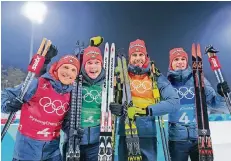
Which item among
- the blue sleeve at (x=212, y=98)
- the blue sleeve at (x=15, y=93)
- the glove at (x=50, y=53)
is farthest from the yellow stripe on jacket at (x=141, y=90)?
the blue sleeve at (x=15, y=93)

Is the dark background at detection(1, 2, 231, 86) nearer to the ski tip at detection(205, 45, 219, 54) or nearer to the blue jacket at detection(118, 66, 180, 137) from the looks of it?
the ski tip at detection(205, 45, 219, 54)

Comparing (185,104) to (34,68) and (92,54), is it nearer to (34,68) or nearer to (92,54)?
(92,54)

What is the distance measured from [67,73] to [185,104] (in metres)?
1.00

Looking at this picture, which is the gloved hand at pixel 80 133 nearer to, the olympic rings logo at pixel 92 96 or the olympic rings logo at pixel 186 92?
the olympic rings logo at pixel 92 96

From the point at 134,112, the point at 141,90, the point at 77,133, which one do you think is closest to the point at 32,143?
the point at 77,133

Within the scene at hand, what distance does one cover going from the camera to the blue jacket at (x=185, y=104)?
2.46 metres

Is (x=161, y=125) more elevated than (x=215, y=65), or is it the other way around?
(x=215, y=65)

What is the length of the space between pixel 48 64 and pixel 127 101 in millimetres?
696

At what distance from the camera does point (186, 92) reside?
2512 millimetres

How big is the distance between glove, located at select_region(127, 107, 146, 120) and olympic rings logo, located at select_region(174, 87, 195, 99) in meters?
0.35

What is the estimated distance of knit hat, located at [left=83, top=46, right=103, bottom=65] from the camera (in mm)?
2457

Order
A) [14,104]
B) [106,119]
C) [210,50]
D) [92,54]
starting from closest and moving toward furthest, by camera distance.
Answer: [14,104] < [106,119] < [92,54] < [210,50]

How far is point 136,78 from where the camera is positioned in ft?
8.20

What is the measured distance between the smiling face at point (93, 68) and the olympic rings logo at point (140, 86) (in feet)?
0.96
